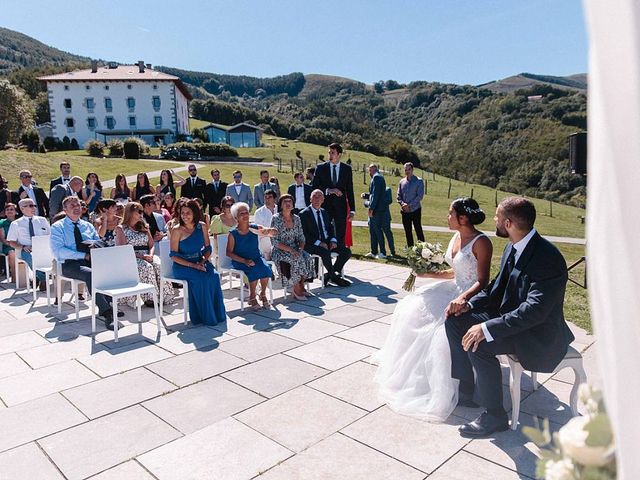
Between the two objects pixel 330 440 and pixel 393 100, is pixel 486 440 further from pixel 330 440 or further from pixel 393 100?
pixel 393 100

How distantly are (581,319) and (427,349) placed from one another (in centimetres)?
321

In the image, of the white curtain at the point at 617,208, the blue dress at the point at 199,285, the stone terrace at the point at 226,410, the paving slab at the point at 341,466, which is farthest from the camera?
the blue dress at the point at 199,285

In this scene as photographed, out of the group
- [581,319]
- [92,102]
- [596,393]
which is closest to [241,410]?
[596,393]

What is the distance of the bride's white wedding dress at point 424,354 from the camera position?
3619 mm

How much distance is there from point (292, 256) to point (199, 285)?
1613 millimetres

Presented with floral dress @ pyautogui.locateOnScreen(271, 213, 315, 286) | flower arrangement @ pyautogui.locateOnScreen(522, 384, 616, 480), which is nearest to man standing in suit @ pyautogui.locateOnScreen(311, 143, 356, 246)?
floral dress @ pyautogui.locateOnScreen(271, 213, 315, 286)

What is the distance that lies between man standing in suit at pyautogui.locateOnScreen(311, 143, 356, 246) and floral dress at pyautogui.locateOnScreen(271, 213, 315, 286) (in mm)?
1092

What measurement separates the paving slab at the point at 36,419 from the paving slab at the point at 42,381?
148mm

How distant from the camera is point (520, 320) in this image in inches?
124

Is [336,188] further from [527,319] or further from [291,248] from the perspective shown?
[527,319]

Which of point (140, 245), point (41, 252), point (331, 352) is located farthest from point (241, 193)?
point (331, 352)

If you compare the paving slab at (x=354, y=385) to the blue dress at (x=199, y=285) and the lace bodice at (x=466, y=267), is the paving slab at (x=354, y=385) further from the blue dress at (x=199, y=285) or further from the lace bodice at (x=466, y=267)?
the blue dress at (x=199, y=285)

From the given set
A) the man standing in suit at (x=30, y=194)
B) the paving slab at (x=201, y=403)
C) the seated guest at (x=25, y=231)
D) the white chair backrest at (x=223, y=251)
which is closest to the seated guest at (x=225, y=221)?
the white chair backrest at (x=223, y=251)

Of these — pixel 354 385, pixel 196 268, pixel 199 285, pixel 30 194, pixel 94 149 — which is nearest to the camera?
pixel 354 385
